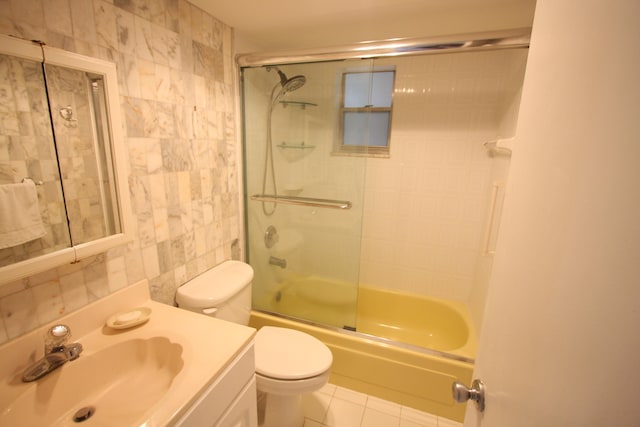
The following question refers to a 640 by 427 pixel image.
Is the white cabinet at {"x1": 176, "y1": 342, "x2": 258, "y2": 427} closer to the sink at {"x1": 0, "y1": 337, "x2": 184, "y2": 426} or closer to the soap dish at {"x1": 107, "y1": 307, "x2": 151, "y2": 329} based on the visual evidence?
the sink at {"x1": 0, "y1": 337, "x2": 184, "y2": 426}

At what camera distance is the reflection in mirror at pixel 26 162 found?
77 cm

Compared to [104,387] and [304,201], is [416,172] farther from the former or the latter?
[104,387]

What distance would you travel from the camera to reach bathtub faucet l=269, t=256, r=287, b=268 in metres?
2.07

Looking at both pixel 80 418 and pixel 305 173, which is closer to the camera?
pixel 80 418

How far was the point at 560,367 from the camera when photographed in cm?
39

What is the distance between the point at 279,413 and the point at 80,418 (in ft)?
3.00

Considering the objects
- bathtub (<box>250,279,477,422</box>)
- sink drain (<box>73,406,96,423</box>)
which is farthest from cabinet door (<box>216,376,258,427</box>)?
bathtub (<box>250,279,477,422</box>)

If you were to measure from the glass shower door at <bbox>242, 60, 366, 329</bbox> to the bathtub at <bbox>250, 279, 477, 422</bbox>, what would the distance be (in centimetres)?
10

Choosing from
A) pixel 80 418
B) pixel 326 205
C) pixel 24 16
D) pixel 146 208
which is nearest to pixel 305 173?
pixel 326 205

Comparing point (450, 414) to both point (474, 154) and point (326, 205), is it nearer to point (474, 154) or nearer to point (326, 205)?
point (326, 205)

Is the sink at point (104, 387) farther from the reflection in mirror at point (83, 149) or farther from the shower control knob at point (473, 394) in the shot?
the shower control knob at point (473, 394)

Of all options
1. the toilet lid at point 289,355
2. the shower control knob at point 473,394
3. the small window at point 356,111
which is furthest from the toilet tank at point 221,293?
the shower control knob at point 473,394

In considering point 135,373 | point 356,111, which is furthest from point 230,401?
A: point 356,111

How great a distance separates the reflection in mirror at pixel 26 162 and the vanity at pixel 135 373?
0.30 m
